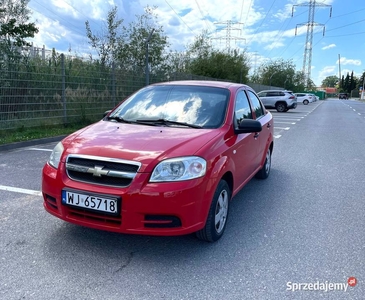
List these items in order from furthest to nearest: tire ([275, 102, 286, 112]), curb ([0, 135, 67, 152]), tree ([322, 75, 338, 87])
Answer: tree ([322, 75, 338, 87]), tire ([275, 102, 286, 112]), curb ([0, 135, 67, 152])

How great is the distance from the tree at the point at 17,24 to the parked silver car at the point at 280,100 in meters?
16.4

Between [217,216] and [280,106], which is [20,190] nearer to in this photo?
[217,216]

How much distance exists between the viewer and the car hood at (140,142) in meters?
2.80

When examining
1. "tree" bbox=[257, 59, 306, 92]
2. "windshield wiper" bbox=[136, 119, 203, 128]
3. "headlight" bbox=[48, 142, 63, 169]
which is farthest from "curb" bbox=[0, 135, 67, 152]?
"tree" bbox=[257, 59, 306, 92]

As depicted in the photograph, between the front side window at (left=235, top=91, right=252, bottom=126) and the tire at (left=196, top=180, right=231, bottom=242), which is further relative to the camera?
the front side window at (left=235, top=91, right=252, bottom=126)

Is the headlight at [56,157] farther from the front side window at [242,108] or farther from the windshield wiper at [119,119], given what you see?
the front side window at [242,108]

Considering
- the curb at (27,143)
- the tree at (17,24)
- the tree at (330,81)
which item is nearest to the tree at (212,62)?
the tree at (17,24)

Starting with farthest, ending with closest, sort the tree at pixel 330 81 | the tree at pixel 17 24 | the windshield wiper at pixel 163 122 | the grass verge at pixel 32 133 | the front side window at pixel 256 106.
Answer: the tree at pixel 330 81 → the tree at pixel 17 24 → the grass verge at pixel 32 133 → the front side window at pixel 256 106 → the windshield wiper at pixel 163 122

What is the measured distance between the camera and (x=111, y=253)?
9.68 feet

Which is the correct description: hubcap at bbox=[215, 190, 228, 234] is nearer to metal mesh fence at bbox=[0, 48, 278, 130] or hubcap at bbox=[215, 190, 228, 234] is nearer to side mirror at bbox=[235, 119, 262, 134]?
side mirror at bbox=[235, 119, 262, 134]

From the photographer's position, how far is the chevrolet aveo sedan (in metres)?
2.67

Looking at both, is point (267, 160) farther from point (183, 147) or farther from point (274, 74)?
point (274, 74)

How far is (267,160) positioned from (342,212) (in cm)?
166

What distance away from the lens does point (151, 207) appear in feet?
8.66
